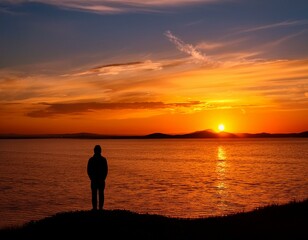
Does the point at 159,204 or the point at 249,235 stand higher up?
the point at 249,235

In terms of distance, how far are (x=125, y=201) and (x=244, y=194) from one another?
1377 centimetres

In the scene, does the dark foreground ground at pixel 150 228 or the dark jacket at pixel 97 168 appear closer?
the dark foreground ground at pixel 150 228

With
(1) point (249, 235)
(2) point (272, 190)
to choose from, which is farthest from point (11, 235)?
(2) point (272, 190)

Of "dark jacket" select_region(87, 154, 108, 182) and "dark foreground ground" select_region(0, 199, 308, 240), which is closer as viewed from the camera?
"dark foreground ground" select_region(0, 199, 308, 240)

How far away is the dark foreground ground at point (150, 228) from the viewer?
15.9m

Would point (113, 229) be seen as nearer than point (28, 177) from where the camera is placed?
Yes

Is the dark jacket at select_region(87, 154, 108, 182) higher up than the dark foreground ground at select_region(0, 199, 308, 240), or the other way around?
the dark jacket at select_region(87, 154, 108, 182)

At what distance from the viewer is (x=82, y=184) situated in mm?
56406

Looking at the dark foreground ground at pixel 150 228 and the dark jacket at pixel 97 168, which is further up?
the dark jacket at pixel 97 168

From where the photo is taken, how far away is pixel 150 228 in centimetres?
1680

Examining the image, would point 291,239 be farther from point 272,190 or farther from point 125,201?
point 272,190

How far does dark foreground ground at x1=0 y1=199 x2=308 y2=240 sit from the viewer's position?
15852 mm

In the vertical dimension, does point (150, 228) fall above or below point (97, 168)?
below

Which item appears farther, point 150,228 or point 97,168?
point 97,168
